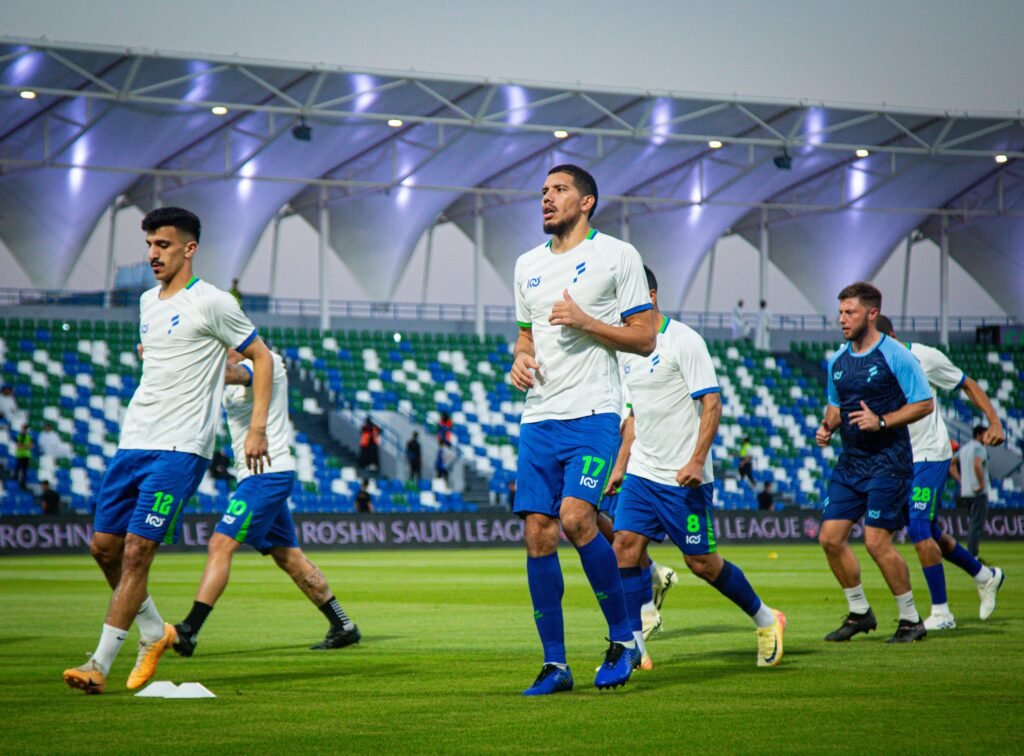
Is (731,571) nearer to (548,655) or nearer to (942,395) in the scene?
(548,655)

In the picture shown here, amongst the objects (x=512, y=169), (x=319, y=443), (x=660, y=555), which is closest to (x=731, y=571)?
(x=660, y=555)

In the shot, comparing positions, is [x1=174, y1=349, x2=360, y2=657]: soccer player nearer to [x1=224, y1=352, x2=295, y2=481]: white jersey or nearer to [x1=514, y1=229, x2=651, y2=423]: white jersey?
[x1=224, y1=352, x2=295, y2=481]: white jersey

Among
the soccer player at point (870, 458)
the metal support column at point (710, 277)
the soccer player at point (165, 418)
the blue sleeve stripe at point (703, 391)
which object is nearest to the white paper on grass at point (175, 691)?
the soccer player at point (165, 418)

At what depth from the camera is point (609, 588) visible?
7.34 meters

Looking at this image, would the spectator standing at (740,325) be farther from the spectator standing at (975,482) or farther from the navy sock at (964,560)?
the navy sock at (964,560)

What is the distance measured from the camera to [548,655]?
7152 millimetres

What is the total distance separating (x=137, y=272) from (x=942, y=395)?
26020 mm

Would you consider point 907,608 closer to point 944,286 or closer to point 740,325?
point 740,325

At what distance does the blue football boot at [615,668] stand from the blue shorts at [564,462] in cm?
75

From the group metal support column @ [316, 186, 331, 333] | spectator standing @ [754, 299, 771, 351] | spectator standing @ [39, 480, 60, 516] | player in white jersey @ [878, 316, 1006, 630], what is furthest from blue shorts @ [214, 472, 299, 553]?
spectator standing @ [754, 299, 771, 351]

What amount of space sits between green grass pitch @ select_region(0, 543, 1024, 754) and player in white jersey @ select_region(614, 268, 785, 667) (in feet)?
1.57

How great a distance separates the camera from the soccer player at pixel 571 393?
281 inches

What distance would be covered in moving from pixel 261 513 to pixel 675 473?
2.97m

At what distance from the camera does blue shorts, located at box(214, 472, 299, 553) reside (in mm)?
9984
